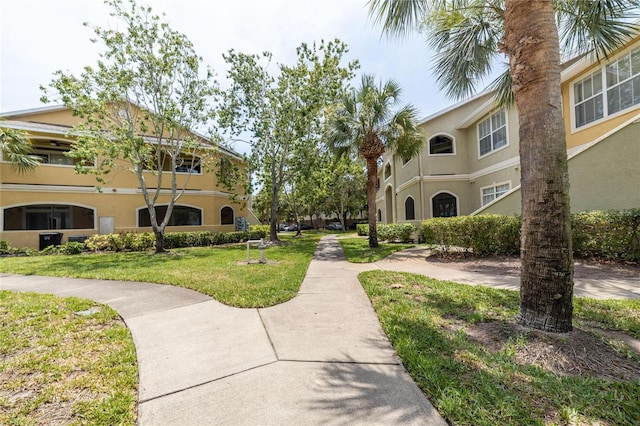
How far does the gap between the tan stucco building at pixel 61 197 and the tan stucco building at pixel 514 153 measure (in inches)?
484

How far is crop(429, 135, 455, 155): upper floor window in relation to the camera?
17.0 metres

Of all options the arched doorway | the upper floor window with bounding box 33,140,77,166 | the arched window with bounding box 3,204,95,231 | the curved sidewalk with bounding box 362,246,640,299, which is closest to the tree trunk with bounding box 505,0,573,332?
the curved sidewalk with bounding box 362,246,640,299

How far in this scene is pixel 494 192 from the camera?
47.5 feet

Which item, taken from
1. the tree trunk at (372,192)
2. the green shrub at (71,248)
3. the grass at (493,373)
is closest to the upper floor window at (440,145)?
the tree trunk at (372,192)

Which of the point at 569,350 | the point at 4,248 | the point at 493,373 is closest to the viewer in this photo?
the point at 493,373

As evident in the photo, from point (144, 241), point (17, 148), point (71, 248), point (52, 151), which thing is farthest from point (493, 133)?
point (52, 151)

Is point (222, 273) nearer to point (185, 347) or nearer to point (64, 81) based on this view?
point (185, 347)

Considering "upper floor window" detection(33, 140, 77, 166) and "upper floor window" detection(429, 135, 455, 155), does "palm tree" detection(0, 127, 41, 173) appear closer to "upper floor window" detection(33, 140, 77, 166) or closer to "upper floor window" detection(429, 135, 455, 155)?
"upper floor window" detection(33, 140, 77, 166)

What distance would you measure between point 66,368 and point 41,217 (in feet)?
65.4

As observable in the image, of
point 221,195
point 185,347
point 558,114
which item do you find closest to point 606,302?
point 558,114

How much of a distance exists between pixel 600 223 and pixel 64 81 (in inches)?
775

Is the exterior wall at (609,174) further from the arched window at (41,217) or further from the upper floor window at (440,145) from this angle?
the arched window at (41,217)

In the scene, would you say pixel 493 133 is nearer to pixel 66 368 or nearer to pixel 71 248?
pixel 66 368

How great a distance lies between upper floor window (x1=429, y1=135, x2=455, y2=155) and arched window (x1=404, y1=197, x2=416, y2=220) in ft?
11.0
